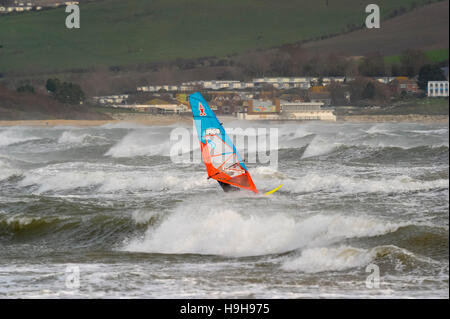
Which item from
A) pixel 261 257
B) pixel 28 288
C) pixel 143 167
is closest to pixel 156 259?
pixel 261 257

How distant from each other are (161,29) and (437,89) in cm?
3251

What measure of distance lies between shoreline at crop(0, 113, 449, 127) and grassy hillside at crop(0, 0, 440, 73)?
4267 mm

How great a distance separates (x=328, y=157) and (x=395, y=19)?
58.7 ft

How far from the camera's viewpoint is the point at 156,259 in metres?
11.9

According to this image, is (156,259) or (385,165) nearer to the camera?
(156,259)

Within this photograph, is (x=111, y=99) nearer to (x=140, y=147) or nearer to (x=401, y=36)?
(x=140, y=147)

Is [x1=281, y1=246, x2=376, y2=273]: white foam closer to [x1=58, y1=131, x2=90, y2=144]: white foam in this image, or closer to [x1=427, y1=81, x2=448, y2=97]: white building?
[x1=427, y1=81, x2=448, y2=97]: white building

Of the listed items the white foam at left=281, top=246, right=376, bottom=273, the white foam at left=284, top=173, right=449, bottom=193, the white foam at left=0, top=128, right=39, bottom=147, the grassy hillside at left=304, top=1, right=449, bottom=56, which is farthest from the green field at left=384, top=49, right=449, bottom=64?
the white foam at left=0, top=128, right=39, bottom=147

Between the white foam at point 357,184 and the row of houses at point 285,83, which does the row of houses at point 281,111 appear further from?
the white foam at point 357,184

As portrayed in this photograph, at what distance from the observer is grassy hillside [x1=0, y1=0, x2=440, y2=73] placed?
4903 cm

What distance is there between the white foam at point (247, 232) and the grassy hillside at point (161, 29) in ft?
102
